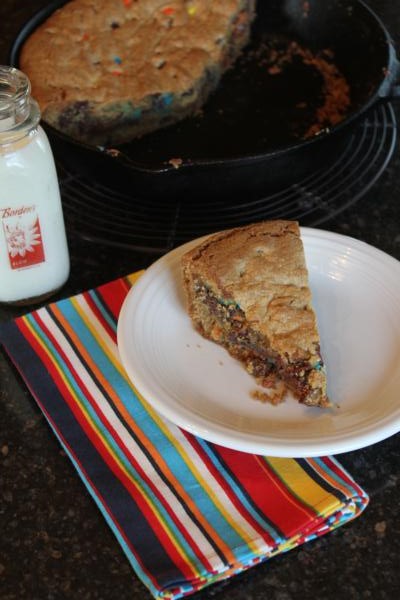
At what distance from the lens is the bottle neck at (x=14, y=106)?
1180mm

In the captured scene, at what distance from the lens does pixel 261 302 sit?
1216 millimetres

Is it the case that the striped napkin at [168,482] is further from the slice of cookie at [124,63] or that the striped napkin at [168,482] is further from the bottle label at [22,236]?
the slice of cookie at [124,63]

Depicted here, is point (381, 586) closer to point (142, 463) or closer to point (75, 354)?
point (142, 463)

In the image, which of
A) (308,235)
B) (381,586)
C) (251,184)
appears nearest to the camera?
(381,586)

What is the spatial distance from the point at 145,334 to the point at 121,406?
12 cm

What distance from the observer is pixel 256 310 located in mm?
1210

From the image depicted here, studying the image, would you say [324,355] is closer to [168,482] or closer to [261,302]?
[261,302]

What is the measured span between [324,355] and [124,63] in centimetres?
97

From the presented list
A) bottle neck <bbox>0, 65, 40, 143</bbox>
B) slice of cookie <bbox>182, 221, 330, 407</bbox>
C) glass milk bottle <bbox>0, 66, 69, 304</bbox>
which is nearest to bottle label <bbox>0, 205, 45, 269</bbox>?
glass milk bottle <bbox>0, 66, 69, 304</bbox>

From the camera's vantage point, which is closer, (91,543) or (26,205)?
(91,543)

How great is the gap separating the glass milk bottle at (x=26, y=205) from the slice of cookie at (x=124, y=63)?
1.63ft

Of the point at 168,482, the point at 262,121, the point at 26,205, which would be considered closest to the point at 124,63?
the point at 262,121

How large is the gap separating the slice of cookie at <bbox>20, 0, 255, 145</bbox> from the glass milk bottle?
50 cm

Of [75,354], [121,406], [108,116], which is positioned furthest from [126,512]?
[108,116]
